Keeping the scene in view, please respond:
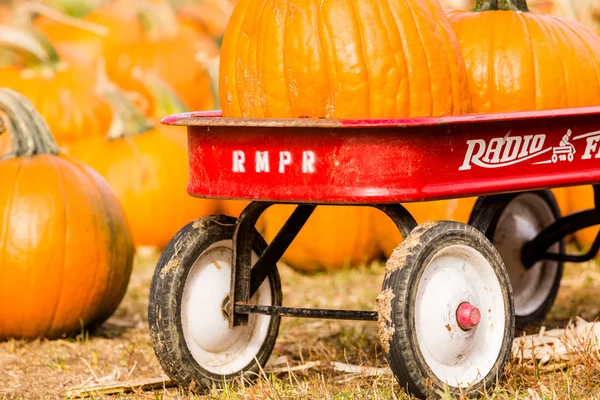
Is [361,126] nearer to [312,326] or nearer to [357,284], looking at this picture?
[312,326]

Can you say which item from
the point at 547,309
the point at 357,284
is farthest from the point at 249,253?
the point at 357,284

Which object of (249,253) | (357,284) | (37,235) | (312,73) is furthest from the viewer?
(357,284)

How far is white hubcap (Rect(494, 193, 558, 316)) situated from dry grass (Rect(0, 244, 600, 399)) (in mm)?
132

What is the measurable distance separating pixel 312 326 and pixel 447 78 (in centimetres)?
161

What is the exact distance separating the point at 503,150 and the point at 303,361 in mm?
1083

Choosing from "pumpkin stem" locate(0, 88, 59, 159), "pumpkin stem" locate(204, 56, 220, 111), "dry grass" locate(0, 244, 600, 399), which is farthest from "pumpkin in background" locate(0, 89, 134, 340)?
"pumpkin stem" locate(204, 56, 220, 111)

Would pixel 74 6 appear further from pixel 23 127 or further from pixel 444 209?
pixel 23 127

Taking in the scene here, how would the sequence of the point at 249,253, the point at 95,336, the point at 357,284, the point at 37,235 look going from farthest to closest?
the point at 357,284
the point at 95,336
the point at 37,235
the point at 249,253

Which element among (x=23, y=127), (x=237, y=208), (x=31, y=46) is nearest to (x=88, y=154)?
(x=31, y=46)

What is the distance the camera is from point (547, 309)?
4617mm

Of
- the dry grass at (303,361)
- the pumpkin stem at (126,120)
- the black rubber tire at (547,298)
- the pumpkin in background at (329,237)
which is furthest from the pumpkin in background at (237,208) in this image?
the black rubber tire at (547,298)

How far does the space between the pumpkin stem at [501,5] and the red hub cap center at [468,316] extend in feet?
4.32

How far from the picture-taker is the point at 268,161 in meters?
3.21

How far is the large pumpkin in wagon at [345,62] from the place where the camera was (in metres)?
3.27
